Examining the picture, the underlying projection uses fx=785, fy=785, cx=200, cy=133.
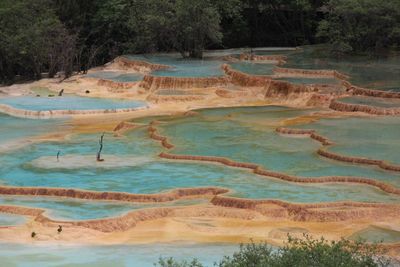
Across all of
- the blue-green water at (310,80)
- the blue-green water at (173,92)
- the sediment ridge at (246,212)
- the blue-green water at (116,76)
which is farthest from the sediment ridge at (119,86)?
the sediment ridge at (246,212)

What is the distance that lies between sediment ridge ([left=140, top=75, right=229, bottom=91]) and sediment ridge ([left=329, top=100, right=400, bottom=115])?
5270 mm

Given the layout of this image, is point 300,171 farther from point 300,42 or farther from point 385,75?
point 300,42

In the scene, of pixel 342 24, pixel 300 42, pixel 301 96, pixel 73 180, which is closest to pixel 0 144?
pixel 73 180

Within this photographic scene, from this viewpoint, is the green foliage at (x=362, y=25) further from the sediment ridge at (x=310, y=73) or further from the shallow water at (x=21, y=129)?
the shallow water at (x=21, y=129)

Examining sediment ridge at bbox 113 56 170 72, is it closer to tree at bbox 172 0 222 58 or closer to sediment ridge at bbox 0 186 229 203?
tree at bbox 172 0 222 58

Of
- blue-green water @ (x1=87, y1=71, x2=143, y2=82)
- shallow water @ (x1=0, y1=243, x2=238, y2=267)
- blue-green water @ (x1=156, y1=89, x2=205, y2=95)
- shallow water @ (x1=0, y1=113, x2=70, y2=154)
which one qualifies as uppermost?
shallow water @ (x1=0, y1=243, x2=238, y2=267)

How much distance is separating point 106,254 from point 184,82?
1544 cm

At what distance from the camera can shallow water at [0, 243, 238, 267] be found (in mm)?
9867

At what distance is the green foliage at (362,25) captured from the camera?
28.3m

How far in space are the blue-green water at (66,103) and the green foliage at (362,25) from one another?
972 cm

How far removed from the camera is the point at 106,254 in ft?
33.7

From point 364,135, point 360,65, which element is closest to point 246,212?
point 364,135

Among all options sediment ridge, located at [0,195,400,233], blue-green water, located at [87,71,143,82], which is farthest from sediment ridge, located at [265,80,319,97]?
sediment ridge, located at [0,195,400,233]

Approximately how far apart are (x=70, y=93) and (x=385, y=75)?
33.5 ft
